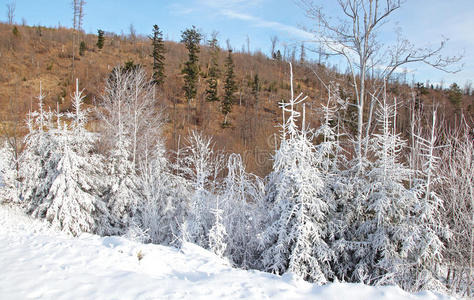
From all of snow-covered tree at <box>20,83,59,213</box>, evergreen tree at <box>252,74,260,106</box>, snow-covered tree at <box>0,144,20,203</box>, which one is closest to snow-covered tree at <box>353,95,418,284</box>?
snow-covered tree at <box>20,83,59,213</box>

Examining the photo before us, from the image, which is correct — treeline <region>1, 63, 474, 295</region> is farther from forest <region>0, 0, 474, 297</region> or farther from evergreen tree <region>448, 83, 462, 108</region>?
evergreen tree <region>448, 83, 462, 108</region>

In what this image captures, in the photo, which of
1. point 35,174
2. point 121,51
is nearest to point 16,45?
point 121,51

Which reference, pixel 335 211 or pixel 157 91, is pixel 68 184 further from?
pixel 157 91

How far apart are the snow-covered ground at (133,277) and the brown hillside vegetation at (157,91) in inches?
602

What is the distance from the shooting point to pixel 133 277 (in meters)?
5.43

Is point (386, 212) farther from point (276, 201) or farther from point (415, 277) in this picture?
point (276, 201)

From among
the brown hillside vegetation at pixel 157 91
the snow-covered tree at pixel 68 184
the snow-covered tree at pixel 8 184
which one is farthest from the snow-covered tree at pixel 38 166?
the brown hillside vegetation at pixel 157 91

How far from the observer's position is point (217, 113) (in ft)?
131

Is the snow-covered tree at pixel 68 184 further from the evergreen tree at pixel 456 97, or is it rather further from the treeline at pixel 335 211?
the evergreen tree at pixel 456 97

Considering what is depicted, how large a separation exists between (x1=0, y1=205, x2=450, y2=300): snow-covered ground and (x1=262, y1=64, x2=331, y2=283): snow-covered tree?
1380 millimetres

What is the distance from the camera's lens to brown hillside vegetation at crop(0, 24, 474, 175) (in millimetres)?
29844

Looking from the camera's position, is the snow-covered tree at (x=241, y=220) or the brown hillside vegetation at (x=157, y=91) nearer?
the snow-covered tree at (x=241, y=220)

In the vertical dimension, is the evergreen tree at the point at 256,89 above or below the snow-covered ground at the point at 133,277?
above

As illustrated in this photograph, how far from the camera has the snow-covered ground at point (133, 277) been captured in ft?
15.9
